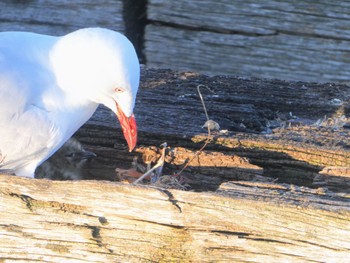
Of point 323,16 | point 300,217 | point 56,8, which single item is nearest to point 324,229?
point 300,217

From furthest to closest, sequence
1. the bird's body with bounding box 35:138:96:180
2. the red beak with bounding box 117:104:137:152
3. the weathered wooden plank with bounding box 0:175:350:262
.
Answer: the bird's body with bounding box 35:138:96:180
the red beak with bounding box 117:104:137:152
the weathered wooden plank with bounding box 0:175:350:262

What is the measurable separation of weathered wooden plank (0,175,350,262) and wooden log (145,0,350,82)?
175cm

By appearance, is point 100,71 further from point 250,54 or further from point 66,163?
point 250,54

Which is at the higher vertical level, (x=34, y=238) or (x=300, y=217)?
(x=300, y=217)

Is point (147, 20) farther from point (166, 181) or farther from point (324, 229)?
point (324, 229)

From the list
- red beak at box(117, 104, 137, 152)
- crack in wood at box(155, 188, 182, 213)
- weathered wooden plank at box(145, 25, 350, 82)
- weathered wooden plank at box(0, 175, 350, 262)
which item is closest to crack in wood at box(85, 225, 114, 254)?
weathered wooden plank at box(0, 175, 350, 262)

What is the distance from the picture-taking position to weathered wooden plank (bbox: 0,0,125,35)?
13.4 feet

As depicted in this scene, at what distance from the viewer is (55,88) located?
2.80 metres

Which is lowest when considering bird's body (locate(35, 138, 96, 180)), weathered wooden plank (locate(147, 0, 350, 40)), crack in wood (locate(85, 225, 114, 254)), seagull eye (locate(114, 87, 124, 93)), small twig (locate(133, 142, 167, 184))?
bird's body (locate(35, 138, 96, 180))

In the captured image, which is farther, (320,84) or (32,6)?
(32,6)

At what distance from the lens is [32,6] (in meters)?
4.16

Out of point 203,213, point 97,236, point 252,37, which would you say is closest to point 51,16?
point 252,37

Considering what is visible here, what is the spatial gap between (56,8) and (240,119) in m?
1.51

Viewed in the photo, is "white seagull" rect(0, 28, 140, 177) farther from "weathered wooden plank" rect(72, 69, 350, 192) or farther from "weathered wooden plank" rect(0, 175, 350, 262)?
"weathered wooden plank" rect(0, 175, 350, 262)
